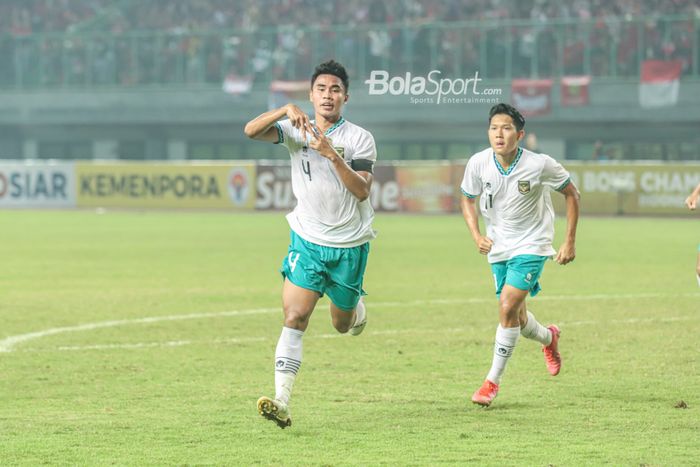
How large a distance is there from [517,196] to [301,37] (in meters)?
36.7

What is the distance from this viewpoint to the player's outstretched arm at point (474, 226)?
8.27 metres

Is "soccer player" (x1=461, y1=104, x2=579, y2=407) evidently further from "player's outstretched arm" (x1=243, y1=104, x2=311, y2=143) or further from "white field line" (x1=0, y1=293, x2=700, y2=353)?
"white field line" (x1=0, y1=293, x2=700, y2=353)

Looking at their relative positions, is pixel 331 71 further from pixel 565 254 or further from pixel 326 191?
pixel 565 254

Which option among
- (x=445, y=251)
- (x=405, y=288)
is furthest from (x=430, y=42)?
(x=405, y=288)

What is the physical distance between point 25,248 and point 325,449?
17.6 meters

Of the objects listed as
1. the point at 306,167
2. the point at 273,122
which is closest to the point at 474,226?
the point at 306,167

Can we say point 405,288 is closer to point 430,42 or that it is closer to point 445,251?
point 445,251

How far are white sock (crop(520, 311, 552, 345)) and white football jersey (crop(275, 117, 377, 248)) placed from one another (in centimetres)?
162

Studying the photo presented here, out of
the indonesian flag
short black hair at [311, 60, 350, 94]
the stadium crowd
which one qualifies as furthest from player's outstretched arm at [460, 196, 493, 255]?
the indonesian flag

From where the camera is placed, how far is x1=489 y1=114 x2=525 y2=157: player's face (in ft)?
26.7

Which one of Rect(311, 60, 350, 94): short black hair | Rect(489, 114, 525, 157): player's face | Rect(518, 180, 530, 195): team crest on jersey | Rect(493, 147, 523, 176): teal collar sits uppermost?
Rect(311, 60, 350, 94): short black hair

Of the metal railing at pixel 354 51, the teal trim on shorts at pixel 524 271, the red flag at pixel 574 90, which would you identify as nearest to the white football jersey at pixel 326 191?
the teal trim on shorts at pixel 524 271

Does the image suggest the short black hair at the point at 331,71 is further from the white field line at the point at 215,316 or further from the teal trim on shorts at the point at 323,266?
the white field line at the point at 215,316

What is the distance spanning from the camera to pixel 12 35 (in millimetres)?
48312
